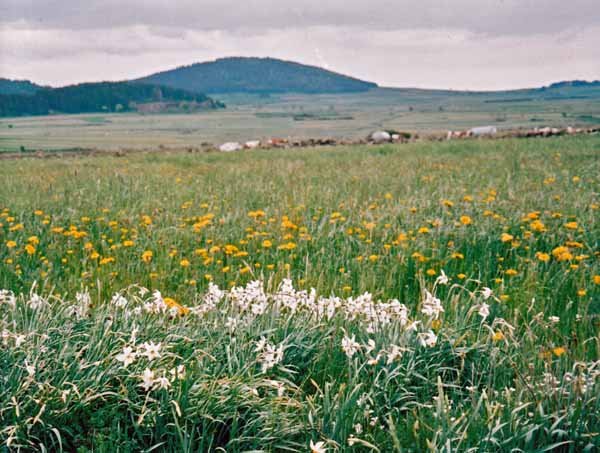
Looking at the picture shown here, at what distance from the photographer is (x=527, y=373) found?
2.78m

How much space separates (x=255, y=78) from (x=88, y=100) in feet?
446

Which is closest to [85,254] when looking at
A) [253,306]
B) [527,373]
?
[253,306]

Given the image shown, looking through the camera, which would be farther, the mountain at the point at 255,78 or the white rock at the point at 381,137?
the mountain at the point at 255,78

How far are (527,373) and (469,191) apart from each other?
705 cm

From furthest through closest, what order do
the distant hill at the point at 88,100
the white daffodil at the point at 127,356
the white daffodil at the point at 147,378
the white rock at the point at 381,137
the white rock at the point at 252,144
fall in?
the distant hill at the point at 88,100 < the white rock at the point at 381,137 < the white rock at the point at 252,144 < the white daffodil at the point at 127,356 < the white daffodil at the point at 147,378

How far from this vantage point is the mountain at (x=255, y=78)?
590 feet

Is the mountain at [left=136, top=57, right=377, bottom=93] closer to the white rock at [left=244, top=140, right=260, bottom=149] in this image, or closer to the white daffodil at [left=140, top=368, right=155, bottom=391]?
the white rock at [left=244, top=140, right=260, bottom=149]

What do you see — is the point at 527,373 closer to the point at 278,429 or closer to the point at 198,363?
the point at 278,429

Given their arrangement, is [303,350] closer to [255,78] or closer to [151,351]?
[151,351]

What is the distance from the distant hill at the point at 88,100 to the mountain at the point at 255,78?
107878 mm

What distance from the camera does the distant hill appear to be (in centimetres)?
5425

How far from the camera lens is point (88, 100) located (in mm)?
60312

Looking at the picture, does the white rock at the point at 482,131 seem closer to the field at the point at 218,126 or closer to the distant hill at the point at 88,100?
the field at the point at 218,126

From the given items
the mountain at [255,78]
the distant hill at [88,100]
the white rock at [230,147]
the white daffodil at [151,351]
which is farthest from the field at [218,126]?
the mountain at [255,78]
